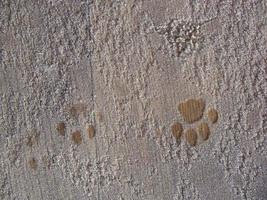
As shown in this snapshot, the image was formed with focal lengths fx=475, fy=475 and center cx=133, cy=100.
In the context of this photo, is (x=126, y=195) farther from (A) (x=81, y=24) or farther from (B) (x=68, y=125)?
(A) (x=81, y=24)

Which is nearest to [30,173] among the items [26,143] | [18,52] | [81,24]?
[26,143]

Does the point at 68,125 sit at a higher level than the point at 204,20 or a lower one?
lower

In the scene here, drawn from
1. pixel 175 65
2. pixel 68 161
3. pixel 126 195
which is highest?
pixel 175 65

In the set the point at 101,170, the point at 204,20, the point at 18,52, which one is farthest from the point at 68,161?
the point at 204,20
